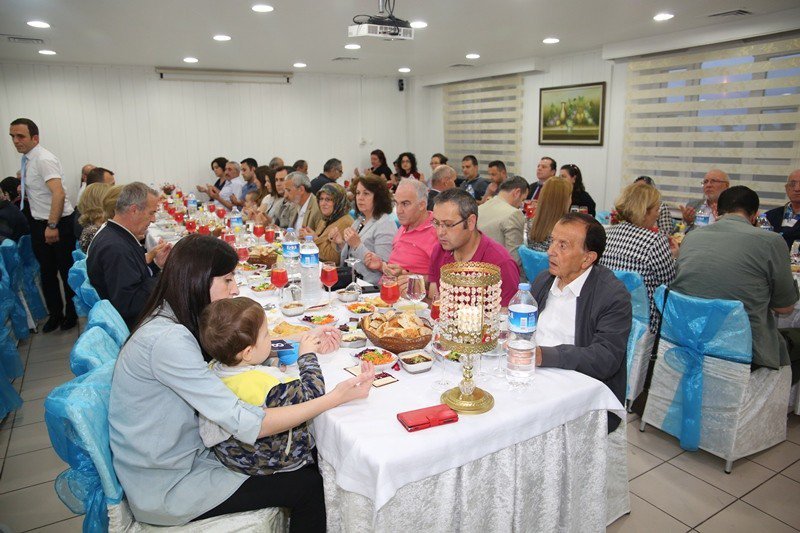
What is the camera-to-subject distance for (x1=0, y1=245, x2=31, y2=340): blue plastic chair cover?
4070 millimetres

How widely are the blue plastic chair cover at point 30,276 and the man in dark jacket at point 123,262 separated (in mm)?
2705

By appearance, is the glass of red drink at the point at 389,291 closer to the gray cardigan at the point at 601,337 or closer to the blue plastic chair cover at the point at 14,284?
the gray cardigan at the point at 601,337

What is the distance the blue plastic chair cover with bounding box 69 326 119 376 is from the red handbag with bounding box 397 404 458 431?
3.41 ft

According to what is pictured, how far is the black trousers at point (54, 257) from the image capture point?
503cm

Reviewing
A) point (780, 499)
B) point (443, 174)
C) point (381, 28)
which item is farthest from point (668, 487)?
point (443, 174)

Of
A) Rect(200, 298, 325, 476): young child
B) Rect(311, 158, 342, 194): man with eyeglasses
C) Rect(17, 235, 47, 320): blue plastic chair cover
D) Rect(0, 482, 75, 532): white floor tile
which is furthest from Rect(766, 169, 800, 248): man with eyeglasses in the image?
Rect(17, 235, 47, 320): blue plastic chair cover

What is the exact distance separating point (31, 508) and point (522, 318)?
254 cm

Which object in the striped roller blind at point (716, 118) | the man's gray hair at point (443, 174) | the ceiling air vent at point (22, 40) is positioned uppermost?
the ceiling air vent at point (22, 40)

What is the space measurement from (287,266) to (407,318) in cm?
160

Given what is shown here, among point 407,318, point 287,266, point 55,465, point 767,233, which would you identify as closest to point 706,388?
point 767,233

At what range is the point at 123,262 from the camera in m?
2.81

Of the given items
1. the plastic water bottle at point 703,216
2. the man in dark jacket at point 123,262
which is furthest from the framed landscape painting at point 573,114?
the man in dark jacket at point 123,262

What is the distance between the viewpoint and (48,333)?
4918mm

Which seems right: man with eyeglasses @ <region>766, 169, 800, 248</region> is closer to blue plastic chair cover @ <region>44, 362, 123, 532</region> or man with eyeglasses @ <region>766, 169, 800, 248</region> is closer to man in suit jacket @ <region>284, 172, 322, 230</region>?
man in suit jacket @ <region>284, 172, 322, 230</region>
